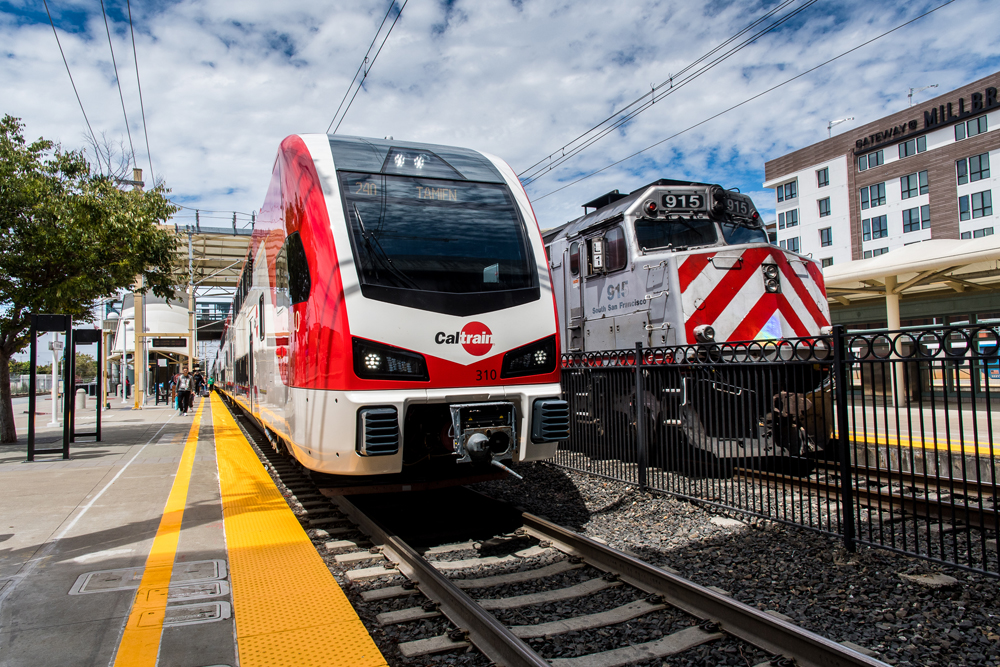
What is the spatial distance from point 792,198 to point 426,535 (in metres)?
50.9

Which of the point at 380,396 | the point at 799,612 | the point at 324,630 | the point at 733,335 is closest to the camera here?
the point at 324,630

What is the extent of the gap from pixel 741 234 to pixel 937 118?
133 feet

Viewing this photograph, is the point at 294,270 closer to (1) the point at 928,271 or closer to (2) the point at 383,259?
(2) the point at 383,259

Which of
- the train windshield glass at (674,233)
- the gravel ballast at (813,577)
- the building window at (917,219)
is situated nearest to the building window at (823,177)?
the building window at (917,219)

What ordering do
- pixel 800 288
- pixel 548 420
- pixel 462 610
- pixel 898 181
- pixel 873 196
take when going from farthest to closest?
pixel 873 196 < pixel 898 181 < pixel 800 288 < pixel 548 420 < pixel 462 610

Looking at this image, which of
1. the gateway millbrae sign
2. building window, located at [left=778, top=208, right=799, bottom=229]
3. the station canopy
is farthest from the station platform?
building window, located at [left=778, top=208, right=799, bottom=229]

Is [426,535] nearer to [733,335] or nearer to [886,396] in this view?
[886,396]

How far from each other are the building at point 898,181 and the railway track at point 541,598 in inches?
1696

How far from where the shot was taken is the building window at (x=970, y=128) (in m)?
37.4

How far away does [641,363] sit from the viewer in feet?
23.5

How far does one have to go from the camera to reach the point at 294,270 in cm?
573

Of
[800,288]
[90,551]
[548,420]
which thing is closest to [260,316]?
[90,551]

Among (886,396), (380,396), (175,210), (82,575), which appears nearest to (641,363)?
(886,396)

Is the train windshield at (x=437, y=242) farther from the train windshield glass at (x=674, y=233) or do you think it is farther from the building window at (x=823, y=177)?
the building window at (x=823, y=177)
